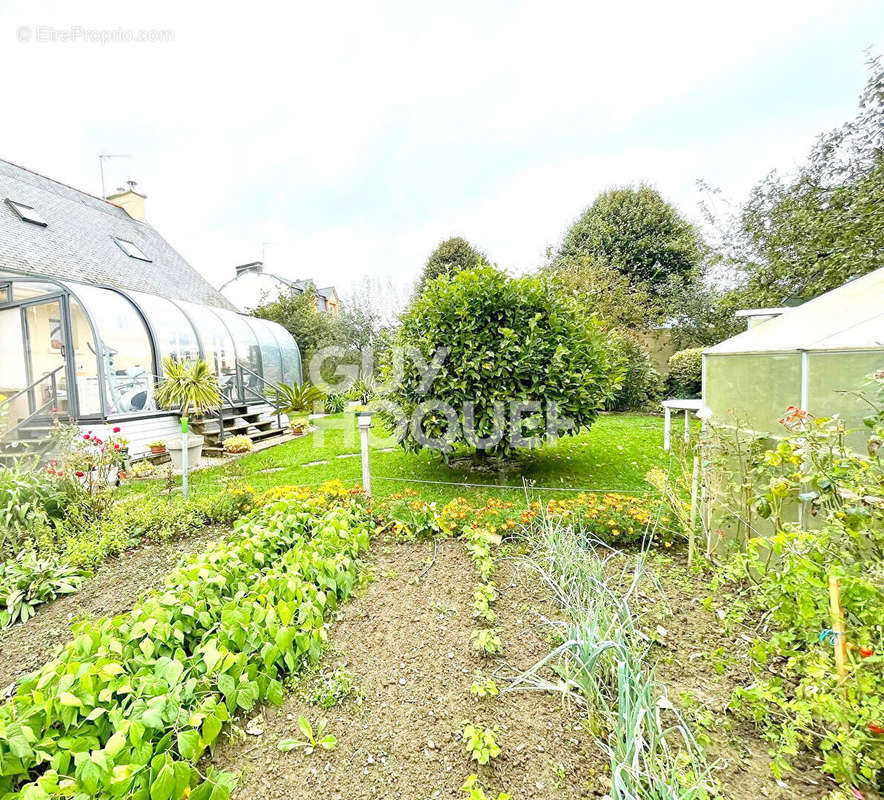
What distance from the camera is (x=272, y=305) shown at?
15898 mm

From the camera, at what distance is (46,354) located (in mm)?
7605

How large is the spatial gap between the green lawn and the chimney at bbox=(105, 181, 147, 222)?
12151 mm

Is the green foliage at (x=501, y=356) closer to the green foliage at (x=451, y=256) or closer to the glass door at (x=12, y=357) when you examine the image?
the glass door at (x=12, y=357)

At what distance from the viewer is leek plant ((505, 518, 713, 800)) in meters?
1.19

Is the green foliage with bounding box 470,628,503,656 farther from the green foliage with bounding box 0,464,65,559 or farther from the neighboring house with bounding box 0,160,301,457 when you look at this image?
the neighboring house with bounding box 0,160,301,457

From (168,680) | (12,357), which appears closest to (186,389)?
(12,357)

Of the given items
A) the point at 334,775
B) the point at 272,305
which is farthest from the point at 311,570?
the point at 272,305

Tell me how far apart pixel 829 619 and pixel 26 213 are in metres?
14.6

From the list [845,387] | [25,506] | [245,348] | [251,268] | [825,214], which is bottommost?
[25,506]

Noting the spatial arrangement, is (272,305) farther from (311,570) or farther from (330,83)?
(311,570)

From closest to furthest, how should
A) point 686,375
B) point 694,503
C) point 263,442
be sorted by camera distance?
1. point 694,503
2. point 263,442
3. point 686,375

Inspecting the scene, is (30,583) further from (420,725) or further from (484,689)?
(484,689)

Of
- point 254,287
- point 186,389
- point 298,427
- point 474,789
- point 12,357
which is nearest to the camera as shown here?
point 474,789

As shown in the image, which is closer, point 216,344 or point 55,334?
point 55,334
